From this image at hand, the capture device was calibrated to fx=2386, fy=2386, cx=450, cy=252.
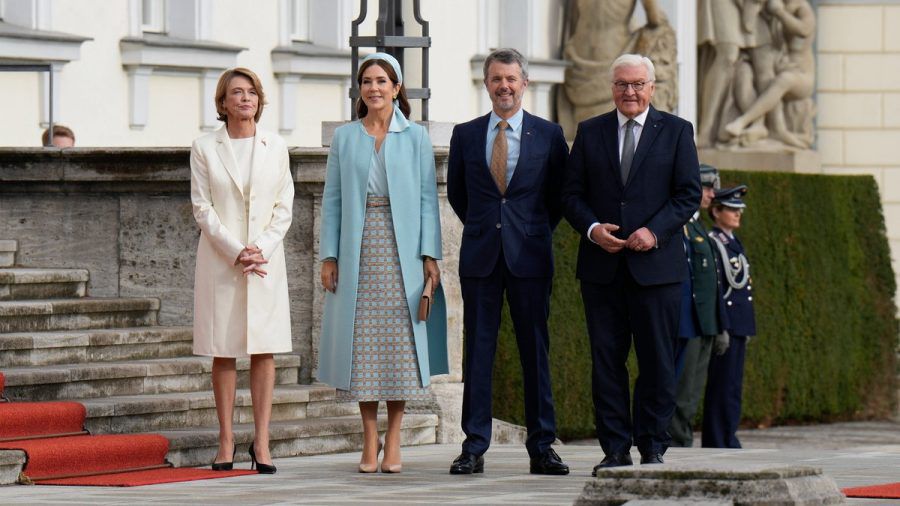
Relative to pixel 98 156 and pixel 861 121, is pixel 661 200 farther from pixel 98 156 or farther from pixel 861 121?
pixel 861 121

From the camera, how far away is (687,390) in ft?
42.9

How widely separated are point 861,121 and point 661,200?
654 inches

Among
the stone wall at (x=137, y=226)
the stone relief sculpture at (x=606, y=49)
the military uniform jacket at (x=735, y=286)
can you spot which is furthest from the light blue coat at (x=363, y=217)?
the stone relief sculpture at (x=606, y=49)

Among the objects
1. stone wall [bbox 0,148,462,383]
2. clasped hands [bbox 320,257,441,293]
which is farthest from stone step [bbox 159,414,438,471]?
clasped hands [bbox 320,257,441,293]

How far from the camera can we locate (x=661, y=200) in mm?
9812

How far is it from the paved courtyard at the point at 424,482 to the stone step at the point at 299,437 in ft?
0.43

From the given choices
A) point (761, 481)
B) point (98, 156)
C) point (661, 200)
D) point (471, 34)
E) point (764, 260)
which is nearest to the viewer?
point (761, 481)

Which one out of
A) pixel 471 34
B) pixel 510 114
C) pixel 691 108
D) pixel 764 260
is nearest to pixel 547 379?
pixel 510 114

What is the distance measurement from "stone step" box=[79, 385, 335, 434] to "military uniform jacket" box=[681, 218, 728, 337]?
227cm

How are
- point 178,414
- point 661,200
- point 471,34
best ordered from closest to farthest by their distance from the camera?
1. point 661,200
2. point 178,414
3. point 471,34

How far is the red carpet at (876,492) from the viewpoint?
876 centimetres

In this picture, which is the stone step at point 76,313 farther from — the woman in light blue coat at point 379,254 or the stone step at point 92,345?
the woman in light blue coat at point 379,254

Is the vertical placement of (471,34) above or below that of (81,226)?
above

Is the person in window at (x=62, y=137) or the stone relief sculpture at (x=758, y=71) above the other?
the stone relief sculpture at (x=758, y=71)
